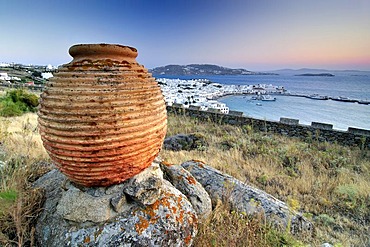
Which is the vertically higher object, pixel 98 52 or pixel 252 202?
pixel 98 52

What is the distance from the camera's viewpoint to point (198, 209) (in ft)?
8.89

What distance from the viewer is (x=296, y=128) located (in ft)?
29.3

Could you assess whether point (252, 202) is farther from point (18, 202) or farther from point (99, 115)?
point (18, 202)

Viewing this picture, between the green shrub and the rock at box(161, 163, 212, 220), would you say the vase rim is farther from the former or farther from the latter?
the green shrub

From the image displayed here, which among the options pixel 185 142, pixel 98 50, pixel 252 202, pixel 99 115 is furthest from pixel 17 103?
pixel 252 202

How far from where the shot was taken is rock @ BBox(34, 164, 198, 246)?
197 cm

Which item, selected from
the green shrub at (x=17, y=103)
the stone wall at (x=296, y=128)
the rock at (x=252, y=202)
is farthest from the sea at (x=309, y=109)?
the green shrub at (x=17, y=103)

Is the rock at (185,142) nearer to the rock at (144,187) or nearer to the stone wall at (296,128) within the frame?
the stone wall at (296,128)

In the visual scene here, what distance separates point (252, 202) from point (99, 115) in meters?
2.42

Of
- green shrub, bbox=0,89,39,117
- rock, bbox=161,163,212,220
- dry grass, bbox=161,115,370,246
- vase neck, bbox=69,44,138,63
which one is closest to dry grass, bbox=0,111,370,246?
dry grass, bbox=161,115,370,246

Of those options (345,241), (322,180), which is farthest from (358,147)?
(345,241)

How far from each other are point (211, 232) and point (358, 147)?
7808mm

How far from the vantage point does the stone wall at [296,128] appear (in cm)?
782

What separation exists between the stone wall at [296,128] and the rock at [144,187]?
801 centimetres
